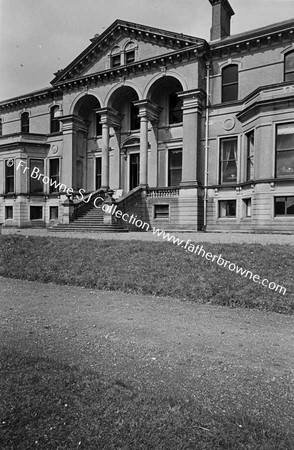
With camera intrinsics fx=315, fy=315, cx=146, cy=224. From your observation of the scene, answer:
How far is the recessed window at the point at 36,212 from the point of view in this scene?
28.9 meters

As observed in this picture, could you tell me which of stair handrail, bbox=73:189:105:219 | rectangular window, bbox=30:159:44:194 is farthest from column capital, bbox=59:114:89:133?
stair handrail, bbox=73:189:105:219

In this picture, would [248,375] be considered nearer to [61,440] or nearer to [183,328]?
[183,328]

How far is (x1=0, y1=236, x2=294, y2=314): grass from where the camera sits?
6859 millimetres

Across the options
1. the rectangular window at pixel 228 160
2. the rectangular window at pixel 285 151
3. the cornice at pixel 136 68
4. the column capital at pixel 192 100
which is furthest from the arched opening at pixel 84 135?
the rectangular window at pixel 285 151

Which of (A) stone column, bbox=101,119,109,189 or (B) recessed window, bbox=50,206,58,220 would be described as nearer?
(A) stone column, bbox=101,119,109,189

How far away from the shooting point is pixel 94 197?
910 inches

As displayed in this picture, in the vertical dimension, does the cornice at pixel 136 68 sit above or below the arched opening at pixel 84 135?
above

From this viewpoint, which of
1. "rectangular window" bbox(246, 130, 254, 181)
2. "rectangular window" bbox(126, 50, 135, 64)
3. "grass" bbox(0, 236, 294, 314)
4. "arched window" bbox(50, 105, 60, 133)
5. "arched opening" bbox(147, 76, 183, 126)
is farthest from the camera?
"arched window" bbox(50, 105, 60, 133)

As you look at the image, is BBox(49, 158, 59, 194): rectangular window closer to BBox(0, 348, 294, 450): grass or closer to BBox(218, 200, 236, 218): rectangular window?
BBox(218, 200, 236, 218): rectangular window

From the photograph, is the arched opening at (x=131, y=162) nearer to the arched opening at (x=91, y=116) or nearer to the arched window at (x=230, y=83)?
the arched opening at (x=91, y=116)

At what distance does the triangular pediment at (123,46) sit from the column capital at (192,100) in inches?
121

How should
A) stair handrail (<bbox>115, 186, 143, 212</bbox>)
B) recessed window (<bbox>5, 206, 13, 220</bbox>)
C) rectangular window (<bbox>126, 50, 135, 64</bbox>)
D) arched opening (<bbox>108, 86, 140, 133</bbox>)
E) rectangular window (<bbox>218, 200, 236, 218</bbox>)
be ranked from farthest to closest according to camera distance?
recessed window (<bbox>5, 206, 13, 220</bbox>) → arched opening (<bbox>108, 86, 140, 133</bbox>) → rectangular window (<bbox>126, 50, 135, 64</bbox>) → rectangular window (<bbox>218, 200, 236, 218</bbox>) → stair handrail (<bbox>115, 186, 143, 212</bbox>)

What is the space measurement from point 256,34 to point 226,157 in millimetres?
7733

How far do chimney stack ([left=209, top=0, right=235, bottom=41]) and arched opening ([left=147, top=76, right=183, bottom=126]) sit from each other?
460cm
